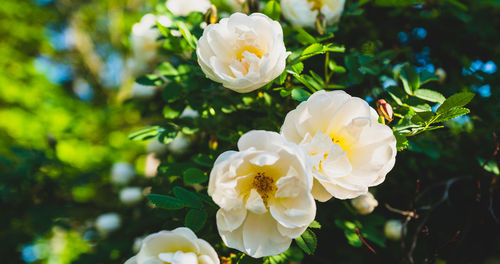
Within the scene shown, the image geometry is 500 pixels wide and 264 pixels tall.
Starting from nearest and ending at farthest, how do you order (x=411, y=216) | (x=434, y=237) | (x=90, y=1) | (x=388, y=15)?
1. (x=411, y=216)
2. (x=434, y=237)
3. (x=388, y=15)
4. (x=90, y=1)

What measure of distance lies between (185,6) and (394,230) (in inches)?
37.7

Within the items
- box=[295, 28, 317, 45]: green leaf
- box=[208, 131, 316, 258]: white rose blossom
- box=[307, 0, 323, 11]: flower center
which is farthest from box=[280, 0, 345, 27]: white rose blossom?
box=[208, 131, 316, 258]: white rose blossom

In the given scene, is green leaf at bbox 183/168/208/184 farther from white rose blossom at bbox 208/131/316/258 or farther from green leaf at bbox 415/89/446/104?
green leaf at bbox 415/89/446/104

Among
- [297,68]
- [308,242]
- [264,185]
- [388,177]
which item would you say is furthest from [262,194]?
[388,177]

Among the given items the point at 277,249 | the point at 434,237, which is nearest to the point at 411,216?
the point at 434,237

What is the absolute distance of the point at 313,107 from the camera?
55cm

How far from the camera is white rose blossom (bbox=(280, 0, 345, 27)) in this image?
819 mm

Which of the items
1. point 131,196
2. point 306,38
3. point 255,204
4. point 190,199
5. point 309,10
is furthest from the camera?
point 131,196

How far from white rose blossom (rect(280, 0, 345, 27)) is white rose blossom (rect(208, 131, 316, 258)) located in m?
0.45

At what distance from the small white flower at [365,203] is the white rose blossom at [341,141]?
0.25m

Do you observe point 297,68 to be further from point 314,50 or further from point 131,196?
point 131,196

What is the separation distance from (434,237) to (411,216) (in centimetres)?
22

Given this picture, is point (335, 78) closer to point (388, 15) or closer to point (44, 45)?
point (388, 15)

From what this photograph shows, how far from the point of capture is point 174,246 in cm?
54
